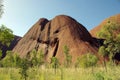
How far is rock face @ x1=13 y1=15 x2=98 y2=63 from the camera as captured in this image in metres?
103

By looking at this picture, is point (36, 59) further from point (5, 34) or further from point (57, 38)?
point (57, 38)

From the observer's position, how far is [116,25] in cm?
3030

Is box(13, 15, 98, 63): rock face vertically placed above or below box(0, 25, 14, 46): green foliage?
above

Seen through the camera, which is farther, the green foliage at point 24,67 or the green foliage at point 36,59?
the green foliage at point 36,59

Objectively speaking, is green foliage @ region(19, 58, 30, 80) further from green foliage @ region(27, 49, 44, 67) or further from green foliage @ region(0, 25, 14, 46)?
green foliage @ region(0, 25, 14, 46)

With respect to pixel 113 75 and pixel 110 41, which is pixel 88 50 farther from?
pixel 113 75

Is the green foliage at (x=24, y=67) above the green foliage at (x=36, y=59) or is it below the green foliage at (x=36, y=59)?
below

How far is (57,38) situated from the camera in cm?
11406

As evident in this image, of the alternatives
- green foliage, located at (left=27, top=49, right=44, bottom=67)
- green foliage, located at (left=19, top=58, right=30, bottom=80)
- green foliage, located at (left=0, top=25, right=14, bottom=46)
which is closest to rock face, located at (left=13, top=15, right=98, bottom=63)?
green foliage, located at (left=27, top=49, right=44, bottom=67)

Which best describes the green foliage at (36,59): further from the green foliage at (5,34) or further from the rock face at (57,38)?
the rock face at (57,38)

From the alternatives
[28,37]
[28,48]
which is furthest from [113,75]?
[28,37]

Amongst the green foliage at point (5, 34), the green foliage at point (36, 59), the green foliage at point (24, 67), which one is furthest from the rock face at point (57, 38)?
the green foliage at point (24, 67)

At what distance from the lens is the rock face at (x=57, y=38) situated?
103 m

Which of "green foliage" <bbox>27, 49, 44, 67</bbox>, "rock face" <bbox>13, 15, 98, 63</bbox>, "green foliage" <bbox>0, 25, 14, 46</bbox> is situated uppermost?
"rock face" <bbox>13, 15, 98, 63</bbox>
